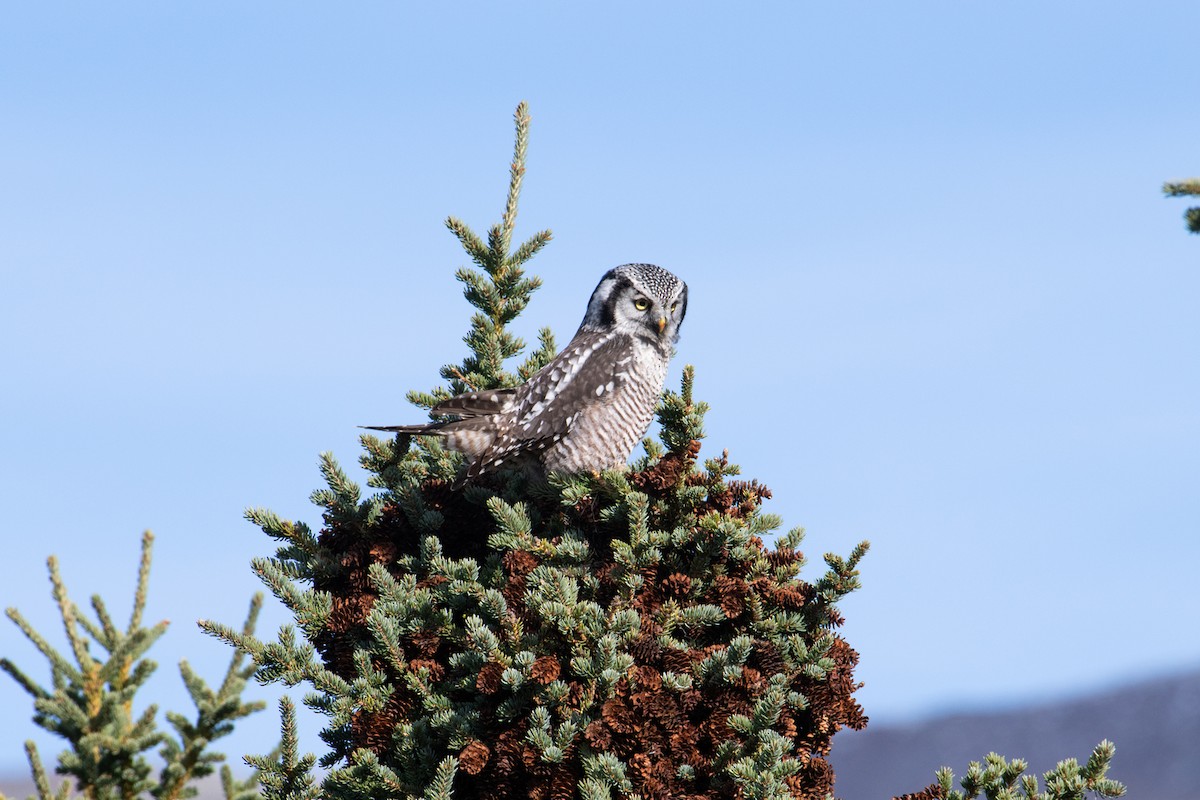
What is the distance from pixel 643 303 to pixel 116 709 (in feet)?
15.1

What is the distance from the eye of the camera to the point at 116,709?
3375 millimetres

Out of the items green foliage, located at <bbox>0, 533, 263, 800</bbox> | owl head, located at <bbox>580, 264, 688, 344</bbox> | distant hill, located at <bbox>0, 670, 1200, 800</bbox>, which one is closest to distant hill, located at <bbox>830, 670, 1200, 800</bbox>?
distant hill, located at <bbox>0, 670, 1200, 800</bbox>

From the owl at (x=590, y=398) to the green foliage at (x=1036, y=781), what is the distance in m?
2.41

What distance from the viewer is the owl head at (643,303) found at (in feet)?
24.3

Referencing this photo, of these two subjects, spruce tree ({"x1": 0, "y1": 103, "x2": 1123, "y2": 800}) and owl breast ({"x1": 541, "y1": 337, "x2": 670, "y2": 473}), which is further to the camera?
owl breast ({"x1": 541, "y1": 337, "x2": 670, "y2": 473})

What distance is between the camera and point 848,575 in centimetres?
492

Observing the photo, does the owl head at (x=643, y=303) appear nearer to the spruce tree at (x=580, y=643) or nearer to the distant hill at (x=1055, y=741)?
the spruce tree at (x=580, y=643)

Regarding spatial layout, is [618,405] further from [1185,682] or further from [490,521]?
[1185,682]

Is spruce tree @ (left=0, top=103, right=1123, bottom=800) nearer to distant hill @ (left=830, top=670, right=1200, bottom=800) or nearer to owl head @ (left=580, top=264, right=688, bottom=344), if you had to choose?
owl head @ (left=580, top=264, right=688, bottom=344)

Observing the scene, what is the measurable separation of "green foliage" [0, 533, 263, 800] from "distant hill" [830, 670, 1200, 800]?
116 ft

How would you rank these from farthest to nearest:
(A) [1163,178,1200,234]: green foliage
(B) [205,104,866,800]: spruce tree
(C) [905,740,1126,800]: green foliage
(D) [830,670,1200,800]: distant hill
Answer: (D) [830,670,1200,800]: distant hill < (C) [905,740,1126,800]: green foliage < (B) [205,104,866,800]: spruce tree < (A) [1163,178,1200,234]: green foliage

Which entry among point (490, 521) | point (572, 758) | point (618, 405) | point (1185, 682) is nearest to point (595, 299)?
point (618, 405)

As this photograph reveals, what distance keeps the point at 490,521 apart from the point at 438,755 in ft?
3.71

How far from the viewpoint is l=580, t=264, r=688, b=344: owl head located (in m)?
7.40
